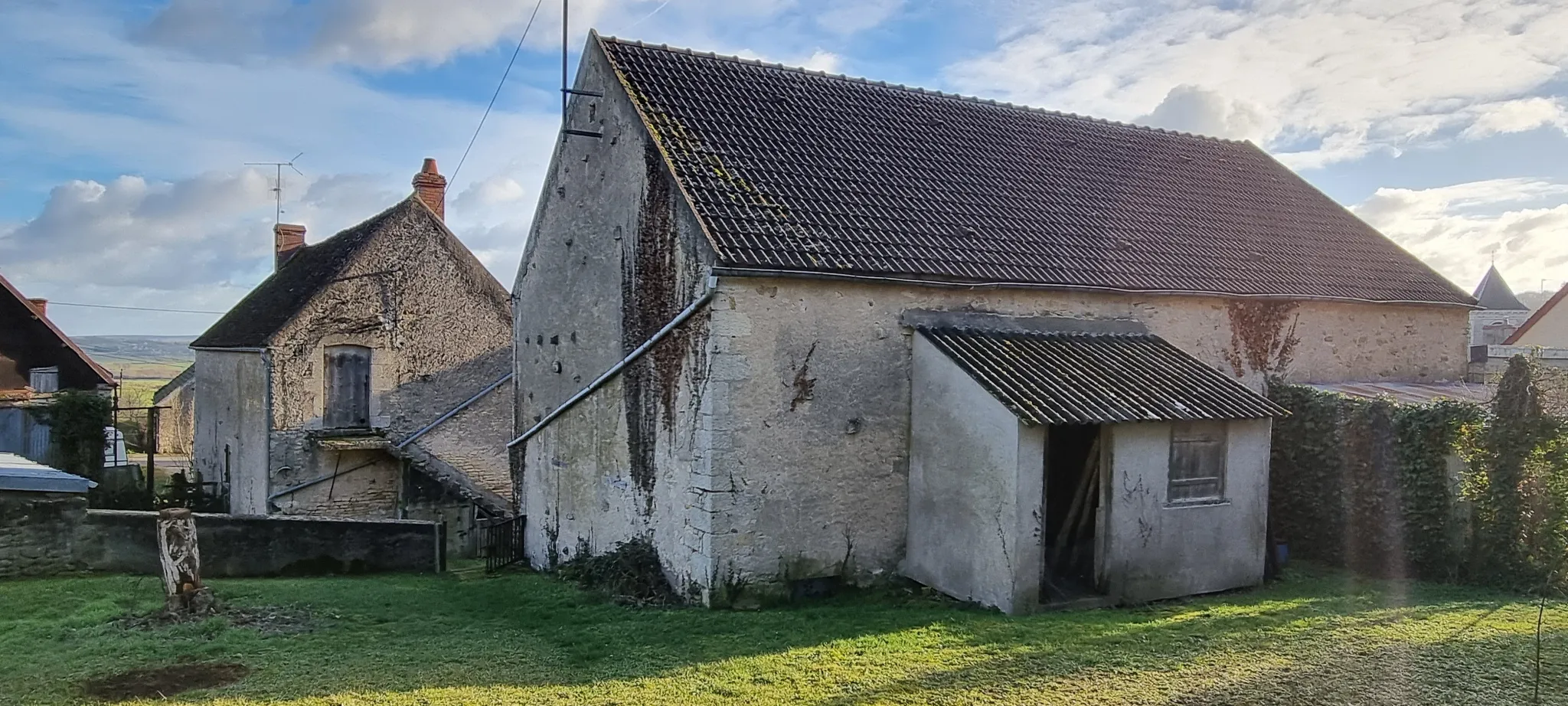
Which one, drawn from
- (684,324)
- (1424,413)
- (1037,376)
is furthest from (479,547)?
(1424,413)

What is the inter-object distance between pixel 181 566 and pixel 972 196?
35.2ft

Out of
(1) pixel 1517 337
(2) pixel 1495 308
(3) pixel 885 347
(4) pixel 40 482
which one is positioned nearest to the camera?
(4) pixel 40 482

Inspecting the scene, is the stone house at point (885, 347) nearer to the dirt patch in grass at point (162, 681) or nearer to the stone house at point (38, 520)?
the dirt patch in grass at point (162, 681)

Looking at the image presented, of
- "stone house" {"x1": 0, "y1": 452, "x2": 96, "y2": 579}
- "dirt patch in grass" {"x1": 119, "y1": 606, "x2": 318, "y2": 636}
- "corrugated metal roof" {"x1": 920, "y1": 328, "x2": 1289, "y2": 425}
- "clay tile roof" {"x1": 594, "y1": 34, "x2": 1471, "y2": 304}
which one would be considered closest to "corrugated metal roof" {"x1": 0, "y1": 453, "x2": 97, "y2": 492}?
"stone house" {"x1": 0, "y1": 452, "x2": 96, "y2": 579}

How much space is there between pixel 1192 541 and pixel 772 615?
4.92 meters

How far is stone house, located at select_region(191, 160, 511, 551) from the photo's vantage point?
19.2 metres

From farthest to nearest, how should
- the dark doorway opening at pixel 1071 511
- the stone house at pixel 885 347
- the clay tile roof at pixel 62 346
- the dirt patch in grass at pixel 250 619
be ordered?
the clay tile roof at pixel 62 346 < the dark doorway opening at pixel 1071 511 < the stone house at pixel 885 347 < the dirt patch in grass at pixel 250 619

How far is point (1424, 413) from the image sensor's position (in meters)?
11.5

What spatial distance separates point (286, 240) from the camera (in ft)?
81.3

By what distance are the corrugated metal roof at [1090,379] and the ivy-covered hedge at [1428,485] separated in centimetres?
175

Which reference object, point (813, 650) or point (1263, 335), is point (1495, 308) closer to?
point (1263, 335)

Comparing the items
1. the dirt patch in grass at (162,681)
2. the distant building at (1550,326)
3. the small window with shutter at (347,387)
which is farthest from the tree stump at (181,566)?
the distant building at (1550,326)

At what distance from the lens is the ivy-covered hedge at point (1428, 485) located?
10.6m

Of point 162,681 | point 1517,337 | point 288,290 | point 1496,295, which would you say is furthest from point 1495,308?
point 162,681
